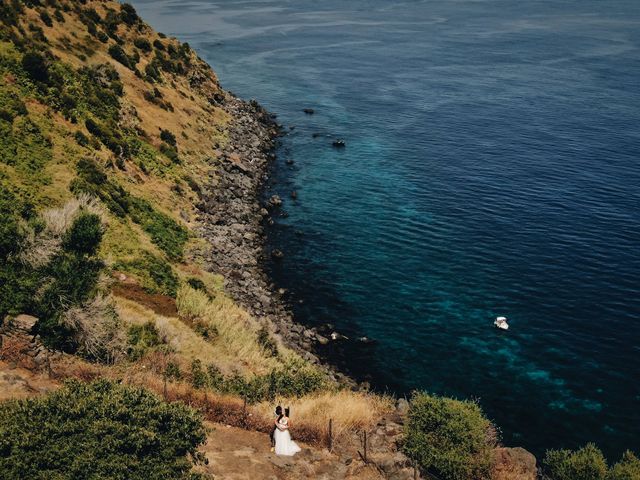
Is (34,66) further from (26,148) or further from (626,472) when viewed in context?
(626,472)

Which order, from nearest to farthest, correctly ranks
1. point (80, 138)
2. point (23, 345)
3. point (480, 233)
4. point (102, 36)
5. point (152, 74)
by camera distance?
point (23, 345), point (80, 138), point (480, 233), point (102, 36), point (152, 74)

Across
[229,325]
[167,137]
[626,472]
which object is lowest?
[626,472]

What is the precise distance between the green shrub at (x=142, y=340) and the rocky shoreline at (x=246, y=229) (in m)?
12.5

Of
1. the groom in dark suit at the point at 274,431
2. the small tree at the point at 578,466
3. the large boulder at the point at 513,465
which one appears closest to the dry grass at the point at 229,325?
the groom in dark suit at the point at 274,431

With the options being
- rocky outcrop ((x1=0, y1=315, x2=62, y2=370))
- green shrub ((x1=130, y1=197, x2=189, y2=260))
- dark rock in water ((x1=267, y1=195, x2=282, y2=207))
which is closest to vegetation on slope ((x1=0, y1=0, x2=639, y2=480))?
green shrub ((x1=130, y1=197, x2=189, y2=260))

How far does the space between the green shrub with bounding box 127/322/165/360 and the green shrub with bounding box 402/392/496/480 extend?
1323cm

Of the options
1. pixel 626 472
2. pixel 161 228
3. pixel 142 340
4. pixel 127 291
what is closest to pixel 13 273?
pixel 142 340

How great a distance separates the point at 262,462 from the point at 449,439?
8415mm

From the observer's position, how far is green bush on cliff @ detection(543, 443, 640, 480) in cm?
2422

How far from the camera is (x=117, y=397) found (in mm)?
16719

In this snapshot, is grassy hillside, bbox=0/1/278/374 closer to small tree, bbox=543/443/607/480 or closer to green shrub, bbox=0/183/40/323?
green shrub, bbox=0/183/40/323

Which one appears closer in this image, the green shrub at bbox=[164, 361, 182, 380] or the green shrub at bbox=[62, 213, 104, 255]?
the green shrub at bbox=[164, 361, 182, 380]

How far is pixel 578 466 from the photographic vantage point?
25469 mm

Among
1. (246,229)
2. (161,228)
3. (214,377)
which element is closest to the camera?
(214,377)
